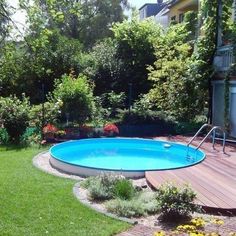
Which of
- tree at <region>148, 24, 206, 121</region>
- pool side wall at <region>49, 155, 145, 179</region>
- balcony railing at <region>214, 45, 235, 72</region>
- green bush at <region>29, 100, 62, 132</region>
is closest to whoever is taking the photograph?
pool side wall at <region>49, 155, 145, 179</region>

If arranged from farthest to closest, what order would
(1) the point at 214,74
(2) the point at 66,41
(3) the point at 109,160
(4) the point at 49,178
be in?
(2) the point at 66,41
(1) the point at 214,74
(3) the point at 109,160
(4) the point at 49,178

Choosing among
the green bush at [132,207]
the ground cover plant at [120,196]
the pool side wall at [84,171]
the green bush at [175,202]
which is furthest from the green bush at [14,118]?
the green bush at [175,202]

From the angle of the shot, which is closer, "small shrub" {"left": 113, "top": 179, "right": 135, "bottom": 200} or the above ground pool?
"small shrub" {"left": 113, "top": 179, "right": 135, "bottom": 200}

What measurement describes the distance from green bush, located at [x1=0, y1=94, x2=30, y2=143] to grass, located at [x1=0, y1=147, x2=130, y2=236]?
4.69 metres

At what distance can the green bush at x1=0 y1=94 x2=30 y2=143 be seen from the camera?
14.4 m

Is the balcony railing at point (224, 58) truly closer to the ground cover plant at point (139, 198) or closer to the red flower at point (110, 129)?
the red flower at point (110, 129)

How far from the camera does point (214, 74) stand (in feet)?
53.8

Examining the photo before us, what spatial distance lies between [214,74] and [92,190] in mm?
10201

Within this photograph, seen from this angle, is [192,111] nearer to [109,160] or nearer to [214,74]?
[214,74]

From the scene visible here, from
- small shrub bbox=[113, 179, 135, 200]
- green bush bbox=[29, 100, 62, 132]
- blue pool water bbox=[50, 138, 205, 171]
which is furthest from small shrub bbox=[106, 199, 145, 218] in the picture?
green bush bbox=[29, 100, 62, 132]

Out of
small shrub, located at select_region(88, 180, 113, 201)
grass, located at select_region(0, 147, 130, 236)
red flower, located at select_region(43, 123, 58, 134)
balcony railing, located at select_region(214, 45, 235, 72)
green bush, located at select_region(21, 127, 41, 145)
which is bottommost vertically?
grass, located at select_region(0, 147, 130, 236)

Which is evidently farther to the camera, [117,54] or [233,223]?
[117,54]

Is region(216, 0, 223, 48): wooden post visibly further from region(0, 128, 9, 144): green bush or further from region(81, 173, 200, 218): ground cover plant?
region(81, 173, 200, 218): ground cover plant

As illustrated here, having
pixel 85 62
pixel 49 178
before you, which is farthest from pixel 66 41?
pixel 49 178
